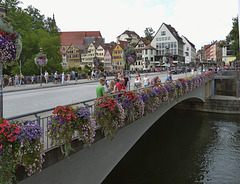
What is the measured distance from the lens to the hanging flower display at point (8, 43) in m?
4.16

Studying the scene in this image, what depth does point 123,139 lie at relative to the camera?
29.6 feet

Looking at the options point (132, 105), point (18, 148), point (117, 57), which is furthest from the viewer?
point (117, 57)

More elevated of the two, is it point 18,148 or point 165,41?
point 165,41

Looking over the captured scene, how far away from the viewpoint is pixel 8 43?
14.0 feet

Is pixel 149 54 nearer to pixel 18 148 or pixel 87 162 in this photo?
pixel 87 162

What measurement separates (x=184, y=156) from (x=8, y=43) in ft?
47.0

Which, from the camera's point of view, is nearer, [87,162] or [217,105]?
[87,162]

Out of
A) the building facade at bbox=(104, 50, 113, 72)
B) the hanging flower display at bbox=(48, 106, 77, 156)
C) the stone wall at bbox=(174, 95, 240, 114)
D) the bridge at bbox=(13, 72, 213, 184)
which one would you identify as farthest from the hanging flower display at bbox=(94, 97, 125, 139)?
the building facade at bbox=(104, 50, 113, 72)

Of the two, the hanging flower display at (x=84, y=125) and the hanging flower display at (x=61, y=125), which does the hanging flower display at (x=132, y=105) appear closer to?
the hanging flower display at (x=84, y=125)

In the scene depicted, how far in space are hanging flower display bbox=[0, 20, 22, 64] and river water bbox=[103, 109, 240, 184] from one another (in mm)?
9372

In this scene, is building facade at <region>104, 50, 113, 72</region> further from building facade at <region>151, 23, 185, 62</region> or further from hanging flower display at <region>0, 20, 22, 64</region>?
hanging flower display at <region>0, 20, 22, 64</region>

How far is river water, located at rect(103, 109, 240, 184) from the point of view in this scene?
12938mm

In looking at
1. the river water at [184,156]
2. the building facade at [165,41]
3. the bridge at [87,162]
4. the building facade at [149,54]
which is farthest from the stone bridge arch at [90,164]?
the building facade at [149,54]

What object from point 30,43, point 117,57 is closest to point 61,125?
point 30,43
